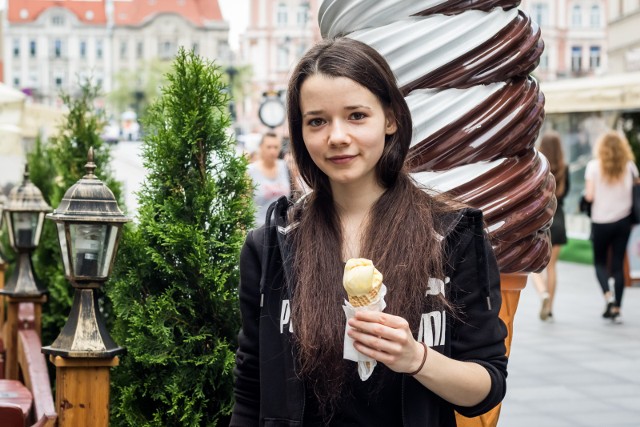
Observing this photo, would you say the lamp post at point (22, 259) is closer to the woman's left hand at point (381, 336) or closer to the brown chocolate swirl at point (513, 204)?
the brown chocolate swirl at point (513, 204)

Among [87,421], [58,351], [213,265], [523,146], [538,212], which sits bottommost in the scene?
[87,421]

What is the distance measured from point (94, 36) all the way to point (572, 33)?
6454 centimetres

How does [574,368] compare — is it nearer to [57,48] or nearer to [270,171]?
[270,171]

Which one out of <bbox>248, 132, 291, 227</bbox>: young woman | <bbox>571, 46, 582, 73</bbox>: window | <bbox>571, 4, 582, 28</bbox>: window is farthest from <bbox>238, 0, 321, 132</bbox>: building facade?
<bbox>248, 132, 291, 227</bbox>: young woman

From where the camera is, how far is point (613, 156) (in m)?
10.6

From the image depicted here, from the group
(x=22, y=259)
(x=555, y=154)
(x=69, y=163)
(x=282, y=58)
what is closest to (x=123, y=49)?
(x=282, y=58)

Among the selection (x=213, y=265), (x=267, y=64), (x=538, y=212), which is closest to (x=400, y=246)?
(x=538, y=212)

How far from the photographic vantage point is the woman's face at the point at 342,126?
2068 mm

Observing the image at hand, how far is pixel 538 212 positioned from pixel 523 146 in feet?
0.61

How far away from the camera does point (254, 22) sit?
102062 mm

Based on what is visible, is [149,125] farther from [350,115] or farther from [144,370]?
[350,115]

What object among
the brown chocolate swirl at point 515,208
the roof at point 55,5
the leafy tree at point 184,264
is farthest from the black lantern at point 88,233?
the roof at point 55,5

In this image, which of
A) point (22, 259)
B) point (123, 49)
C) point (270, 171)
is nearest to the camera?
point (22, 259)

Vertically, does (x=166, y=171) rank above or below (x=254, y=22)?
below
